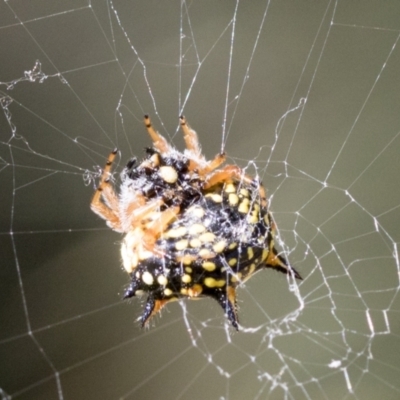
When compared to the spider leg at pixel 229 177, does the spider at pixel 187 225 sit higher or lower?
lower

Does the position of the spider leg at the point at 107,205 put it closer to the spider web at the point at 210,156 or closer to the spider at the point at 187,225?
the spider at the point at 187,225

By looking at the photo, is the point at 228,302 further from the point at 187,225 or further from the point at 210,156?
the point at 210,156

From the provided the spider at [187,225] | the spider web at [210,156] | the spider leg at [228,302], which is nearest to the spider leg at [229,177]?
the spider at [187,225]

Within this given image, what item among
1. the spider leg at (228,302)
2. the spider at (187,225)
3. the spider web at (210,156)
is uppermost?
the spider web at (210,156)

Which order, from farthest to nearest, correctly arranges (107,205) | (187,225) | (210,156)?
(210,156) → (107,205) → (187,225)

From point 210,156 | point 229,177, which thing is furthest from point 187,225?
point 210,156

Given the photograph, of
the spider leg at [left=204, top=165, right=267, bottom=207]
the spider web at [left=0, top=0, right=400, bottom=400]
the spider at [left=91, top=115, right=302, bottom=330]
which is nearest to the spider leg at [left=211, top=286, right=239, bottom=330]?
the spider at [left=91, top=115, right=302, bottom=330]
